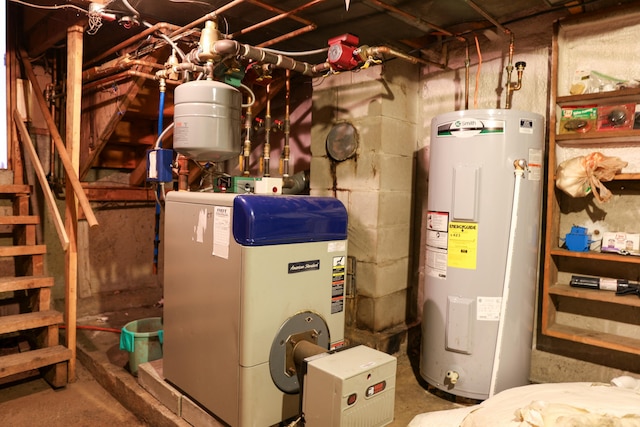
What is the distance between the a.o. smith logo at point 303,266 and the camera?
5.93 ft

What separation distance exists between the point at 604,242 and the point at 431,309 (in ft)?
3.08

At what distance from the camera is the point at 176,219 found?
211cm

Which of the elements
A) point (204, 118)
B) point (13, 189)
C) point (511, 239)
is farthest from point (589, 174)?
point (13, 189)

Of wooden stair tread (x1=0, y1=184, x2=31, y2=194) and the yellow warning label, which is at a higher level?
wooden stair tread (x1=0, y1=184, x2=31, y2=194)

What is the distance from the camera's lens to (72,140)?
2.70 m

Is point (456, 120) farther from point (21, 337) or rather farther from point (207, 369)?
point (21, 337)

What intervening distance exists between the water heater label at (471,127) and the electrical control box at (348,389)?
1.19 meters

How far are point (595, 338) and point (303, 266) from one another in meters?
1.52

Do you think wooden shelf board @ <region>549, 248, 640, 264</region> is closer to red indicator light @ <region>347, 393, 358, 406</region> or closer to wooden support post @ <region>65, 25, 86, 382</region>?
red indicator light @ <region>347, 393, 358, 406</region>

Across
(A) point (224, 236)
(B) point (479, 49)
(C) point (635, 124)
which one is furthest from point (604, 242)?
(A) point (224, 236)

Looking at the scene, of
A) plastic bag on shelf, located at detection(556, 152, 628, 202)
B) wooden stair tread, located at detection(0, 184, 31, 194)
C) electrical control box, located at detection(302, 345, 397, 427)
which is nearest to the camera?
electrical control box, located at detection(302, 345, 397, 427)

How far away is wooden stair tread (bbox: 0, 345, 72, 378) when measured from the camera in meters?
2.49

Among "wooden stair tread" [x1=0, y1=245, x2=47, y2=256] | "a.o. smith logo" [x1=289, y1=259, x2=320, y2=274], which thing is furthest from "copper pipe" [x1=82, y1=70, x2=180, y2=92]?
"a.o. smith logo" [x1=289, y1=259, x2=320, y2=274]

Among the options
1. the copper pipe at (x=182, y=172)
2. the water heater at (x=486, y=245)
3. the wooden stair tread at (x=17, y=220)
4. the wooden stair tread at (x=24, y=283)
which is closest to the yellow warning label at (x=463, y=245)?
the water heater at (x=486, y=245)
